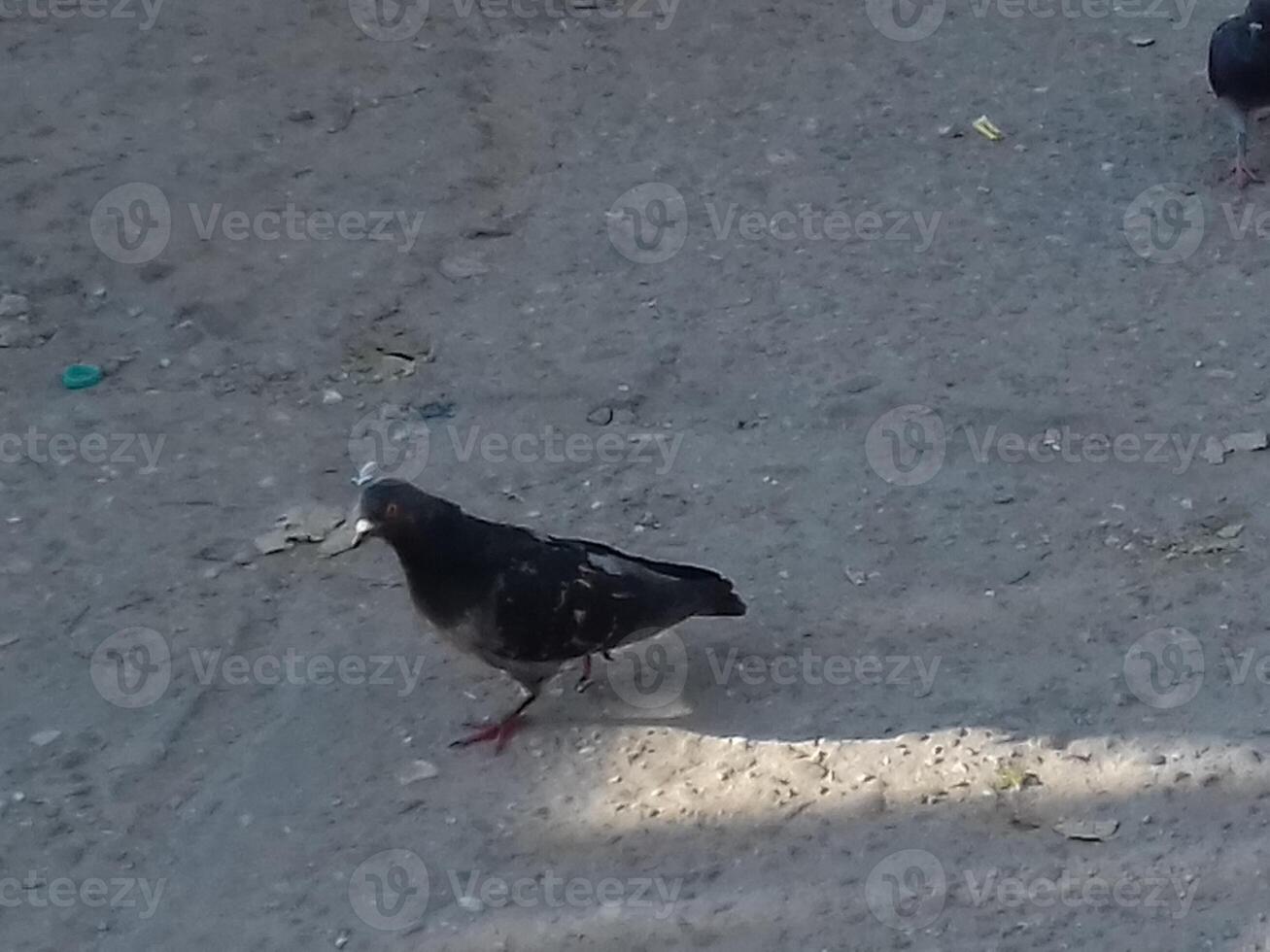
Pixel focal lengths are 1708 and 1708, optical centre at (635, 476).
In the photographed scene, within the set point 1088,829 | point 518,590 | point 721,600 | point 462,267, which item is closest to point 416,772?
point 518,590

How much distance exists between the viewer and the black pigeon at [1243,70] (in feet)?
21.8

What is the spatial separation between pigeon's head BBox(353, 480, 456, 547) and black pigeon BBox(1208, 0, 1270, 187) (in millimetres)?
4070

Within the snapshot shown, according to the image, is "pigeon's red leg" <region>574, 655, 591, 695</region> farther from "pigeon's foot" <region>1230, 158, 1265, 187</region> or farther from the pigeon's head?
"pigeon's foot" <region>1230, 158, 1265, 187</region>

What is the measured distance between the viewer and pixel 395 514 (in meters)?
4.14

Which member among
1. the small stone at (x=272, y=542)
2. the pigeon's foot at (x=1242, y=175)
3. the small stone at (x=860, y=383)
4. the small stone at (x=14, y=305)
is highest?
the pigeon's foot at (x=1242, y=175)

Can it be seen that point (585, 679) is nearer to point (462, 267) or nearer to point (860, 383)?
point (860, 383)

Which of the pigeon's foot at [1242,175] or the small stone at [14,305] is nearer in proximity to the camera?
the small stone at [14,305]

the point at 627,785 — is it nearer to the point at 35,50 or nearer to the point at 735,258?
the point at 735,258

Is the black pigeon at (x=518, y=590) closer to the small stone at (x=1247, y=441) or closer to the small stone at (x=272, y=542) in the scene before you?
the small stone at (x=272, y=542)

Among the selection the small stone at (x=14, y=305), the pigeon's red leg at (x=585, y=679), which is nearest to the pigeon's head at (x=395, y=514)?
the pigeon's red leg at (x=585, y=679)

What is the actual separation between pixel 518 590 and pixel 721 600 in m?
0.54

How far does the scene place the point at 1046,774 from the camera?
13.5ft

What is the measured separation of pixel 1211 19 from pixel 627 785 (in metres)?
5.47

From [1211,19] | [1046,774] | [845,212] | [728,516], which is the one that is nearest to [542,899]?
[1046,774]
